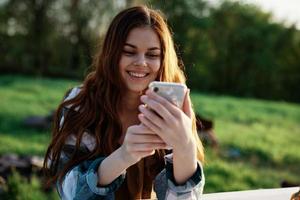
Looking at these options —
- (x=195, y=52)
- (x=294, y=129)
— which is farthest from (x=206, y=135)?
(x=195, y=52)

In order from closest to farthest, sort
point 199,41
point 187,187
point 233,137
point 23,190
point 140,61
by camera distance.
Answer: point 187,187
point 140,61
point 23,190
point 233,137
point 199,41

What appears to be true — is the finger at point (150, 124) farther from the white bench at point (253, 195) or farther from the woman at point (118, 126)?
the white bench at point (253, 195)

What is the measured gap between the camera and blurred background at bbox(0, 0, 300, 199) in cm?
523

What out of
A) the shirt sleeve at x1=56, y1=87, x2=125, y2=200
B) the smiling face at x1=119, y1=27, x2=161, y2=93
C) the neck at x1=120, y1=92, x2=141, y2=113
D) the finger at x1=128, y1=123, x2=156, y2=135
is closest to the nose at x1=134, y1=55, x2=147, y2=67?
the smiling face at x1=119, y1=27, x2=161, y2=93

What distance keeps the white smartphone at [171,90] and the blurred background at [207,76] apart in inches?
101

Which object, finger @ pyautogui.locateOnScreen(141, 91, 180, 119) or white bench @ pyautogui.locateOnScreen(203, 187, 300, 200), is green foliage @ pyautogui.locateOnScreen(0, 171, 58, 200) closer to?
white bench @ pyautogui.locateOnScreen(203, 187, 300, 200)

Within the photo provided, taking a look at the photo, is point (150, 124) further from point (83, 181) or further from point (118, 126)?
point (118, 126)

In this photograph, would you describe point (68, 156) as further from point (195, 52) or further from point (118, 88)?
point (195, 52)

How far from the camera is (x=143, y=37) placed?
64.5 inches

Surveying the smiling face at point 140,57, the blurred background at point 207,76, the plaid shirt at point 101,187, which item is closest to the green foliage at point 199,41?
the blurred background at point 207,76

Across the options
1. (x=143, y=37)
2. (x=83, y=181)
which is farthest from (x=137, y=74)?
(x=83, y=181)

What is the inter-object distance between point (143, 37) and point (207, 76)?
1527cm

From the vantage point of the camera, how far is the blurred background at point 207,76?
17.2 ft

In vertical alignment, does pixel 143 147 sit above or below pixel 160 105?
below
